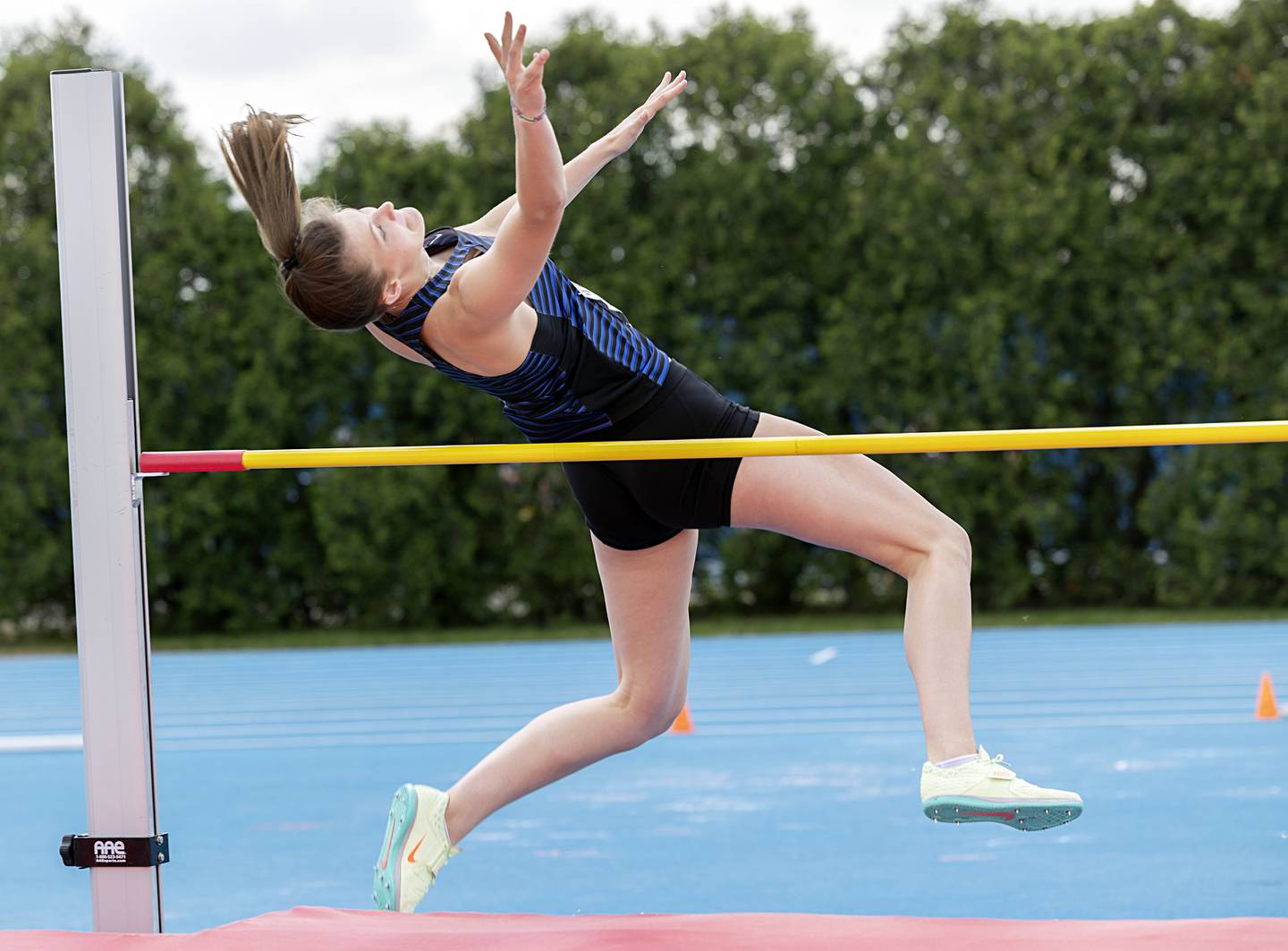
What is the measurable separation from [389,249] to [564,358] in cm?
Answer: 35

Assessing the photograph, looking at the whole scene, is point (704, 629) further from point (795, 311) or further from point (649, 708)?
point (649, 708)

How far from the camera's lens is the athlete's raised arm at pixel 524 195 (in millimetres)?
2174

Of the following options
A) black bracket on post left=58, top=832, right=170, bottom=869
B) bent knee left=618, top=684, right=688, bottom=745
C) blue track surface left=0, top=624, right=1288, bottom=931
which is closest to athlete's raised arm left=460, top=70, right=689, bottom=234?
bent knee left=618, top=684, right=688, bottom=745

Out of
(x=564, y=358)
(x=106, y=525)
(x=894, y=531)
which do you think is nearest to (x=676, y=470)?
(x=564, y=358)

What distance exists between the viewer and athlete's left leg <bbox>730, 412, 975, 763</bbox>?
2.44 meters

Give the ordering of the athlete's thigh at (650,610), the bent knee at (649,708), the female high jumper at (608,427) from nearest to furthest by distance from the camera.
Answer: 1. the female high jumper at (608,427)
2. the athlete's thigh at (650,610)
3. the bent knee at (649,708)

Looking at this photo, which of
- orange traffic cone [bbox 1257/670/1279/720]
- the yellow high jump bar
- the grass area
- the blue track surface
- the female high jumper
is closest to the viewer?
the female high jumper

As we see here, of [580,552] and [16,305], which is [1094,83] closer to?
[580,552]

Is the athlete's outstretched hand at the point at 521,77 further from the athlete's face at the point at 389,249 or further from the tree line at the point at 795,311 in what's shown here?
the tree line at the point at 795,311

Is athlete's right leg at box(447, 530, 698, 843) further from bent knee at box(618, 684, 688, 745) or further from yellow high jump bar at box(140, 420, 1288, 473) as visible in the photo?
yellow high jump bar at box(140, 420, 1288, 473)

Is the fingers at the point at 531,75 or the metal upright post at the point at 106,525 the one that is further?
the metal upright post at the point at 106,525

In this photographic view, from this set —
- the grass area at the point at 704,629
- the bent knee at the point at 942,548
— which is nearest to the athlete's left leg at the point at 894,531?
the bent knee at the point at 942,548

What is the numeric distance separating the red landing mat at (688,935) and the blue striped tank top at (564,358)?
87 centimetres

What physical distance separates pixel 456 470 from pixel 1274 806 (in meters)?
7.65
